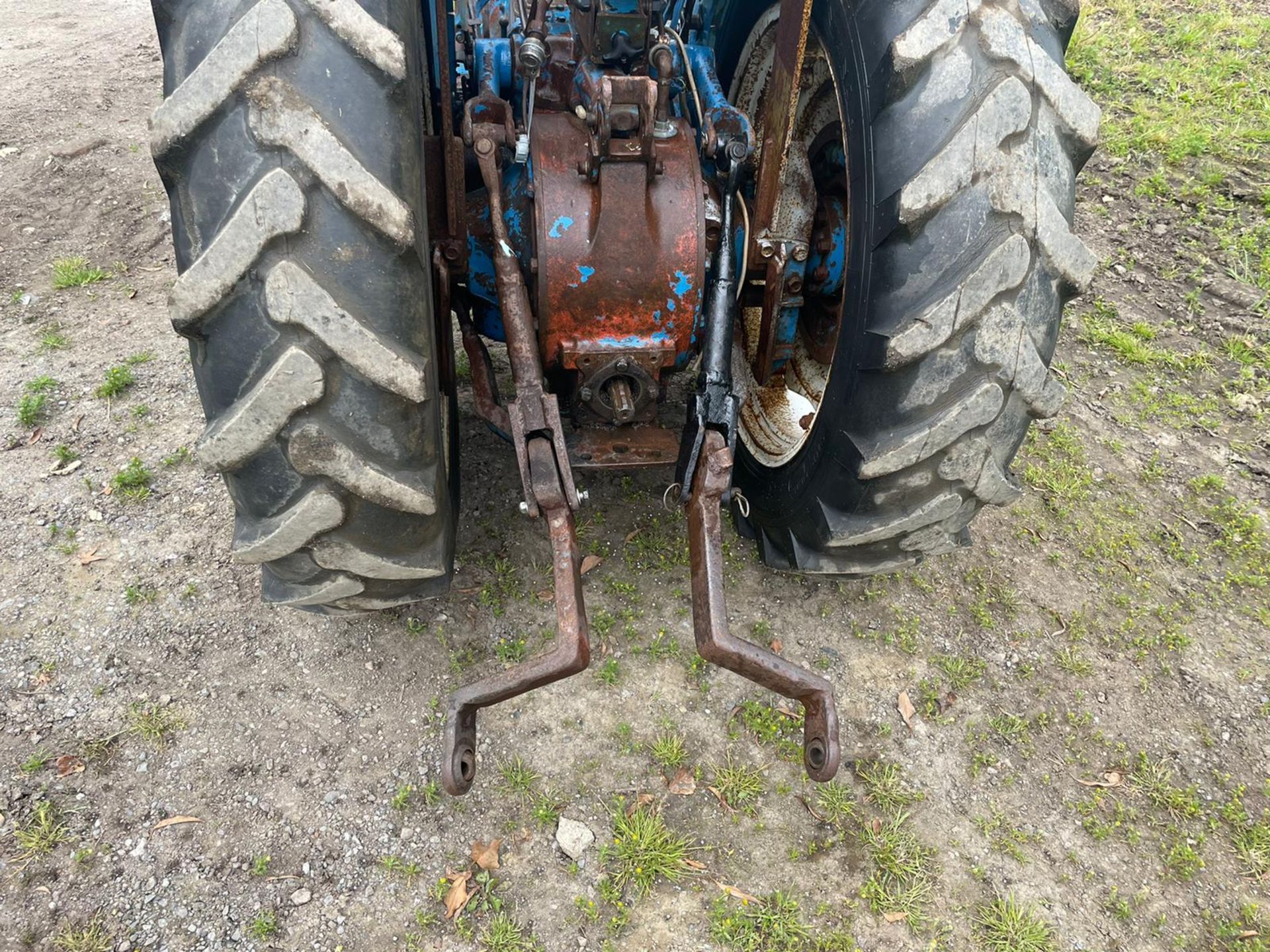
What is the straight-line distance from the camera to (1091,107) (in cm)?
183

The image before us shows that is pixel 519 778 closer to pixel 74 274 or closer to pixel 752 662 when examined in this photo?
pixel 752 662

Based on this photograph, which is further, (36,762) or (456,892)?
(36,762)

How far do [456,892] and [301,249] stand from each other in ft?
5.05

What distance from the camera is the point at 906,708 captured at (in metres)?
2.53

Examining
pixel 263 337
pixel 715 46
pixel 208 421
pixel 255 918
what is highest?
pixel 715 46

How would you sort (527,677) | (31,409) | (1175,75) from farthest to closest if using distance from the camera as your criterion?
(1175,75)
(31,409)
(527,677)

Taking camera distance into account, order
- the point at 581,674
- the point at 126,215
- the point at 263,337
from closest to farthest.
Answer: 1. the point at 263,337
2. the point at 581,674
3. the point at 126,215

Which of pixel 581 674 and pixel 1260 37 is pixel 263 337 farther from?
pixel 1260 37

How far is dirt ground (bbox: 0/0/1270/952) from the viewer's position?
2062 millimetres

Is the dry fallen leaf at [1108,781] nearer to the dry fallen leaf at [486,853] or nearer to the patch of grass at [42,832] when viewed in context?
the dry fallen leaf at [486,853]

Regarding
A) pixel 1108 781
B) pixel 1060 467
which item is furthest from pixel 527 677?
pixel 1060 467

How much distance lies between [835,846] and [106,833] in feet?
6.14

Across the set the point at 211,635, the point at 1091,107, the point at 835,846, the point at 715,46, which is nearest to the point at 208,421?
the point at 211,635

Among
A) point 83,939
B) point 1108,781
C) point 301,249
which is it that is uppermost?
point 301,249
